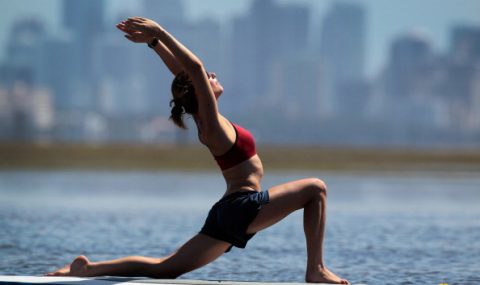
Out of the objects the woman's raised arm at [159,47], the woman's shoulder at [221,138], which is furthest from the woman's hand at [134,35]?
the woman's shoulder at [221,138]

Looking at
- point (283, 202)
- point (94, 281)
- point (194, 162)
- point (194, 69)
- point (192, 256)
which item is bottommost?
point (94, 281)

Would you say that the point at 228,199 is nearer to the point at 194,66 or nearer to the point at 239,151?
the point at 239,151

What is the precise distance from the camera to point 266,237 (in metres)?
19.5

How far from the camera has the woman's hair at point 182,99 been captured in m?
9.39

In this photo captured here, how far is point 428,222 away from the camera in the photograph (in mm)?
23719

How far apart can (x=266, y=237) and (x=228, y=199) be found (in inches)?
403

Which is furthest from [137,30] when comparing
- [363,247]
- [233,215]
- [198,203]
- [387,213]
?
[198,203]

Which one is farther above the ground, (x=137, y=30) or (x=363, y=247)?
(x=137, y=30)

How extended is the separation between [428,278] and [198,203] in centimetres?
1776

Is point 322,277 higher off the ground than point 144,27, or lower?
lower

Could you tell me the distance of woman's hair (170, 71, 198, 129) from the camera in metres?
9.39

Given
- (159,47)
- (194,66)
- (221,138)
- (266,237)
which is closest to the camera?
(194,66)

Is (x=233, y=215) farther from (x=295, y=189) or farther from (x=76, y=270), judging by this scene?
(x=76, y=270)

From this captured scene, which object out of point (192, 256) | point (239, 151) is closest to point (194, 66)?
point (239, 151)
